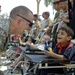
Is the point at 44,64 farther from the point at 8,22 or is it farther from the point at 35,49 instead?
the point at 35,49

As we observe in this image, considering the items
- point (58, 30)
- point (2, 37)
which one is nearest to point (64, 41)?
point (58, 30)

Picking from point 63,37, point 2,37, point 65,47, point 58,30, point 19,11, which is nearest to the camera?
point 19,11

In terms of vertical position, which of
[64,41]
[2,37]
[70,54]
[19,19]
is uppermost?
[19,19]

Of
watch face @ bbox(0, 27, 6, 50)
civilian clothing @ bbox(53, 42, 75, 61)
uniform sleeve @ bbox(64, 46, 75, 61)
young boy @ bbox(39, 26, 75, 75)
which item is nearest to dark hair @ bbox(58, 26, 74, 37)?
young boy @ bbox(39, 26, 75, 75)

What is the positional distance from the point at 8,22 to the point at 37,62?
88cm

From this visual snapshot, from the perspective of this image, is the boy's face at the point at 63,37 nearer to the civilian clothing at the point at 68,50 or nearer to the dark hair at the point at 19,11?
the civilian clothing at the point at 68,50

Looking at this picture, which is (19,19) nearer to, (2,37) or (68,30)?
(2,37)

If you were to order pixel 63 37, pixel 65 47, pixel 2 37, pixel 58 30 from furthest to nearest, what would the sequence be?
pixel 58 30 → pixel 63 37 → pixel 65 47 → pixel 2 37

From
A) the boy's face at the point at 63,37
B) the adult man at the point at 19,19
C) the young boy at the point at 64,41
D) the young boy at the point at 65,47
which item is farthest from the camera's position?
the boy's face at the point at 63,37

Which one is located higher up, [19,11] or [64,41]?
[19,11]

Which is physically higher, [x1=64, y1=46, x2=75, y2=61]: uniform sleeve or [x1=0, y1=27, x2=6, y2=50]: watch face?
[x1=0, y1=27, x2=6, y2=50]: watch face

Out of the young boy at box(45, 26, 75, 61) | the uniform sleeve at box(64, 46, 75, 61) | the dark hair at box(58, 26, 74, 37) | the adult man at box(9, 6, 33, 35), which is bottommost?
the uniform sleeve at box(64, 46, 75, 61)

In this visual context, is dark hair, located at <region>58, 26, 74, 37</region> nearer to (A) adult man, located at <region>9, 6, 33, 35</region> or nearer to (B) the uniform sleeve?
(B) the uniform sleeve

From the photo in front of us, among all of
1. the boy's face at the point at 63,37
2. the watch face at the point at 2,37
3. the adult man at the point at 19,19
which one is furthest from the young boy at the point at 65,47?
the adult man at the point at 19,19
